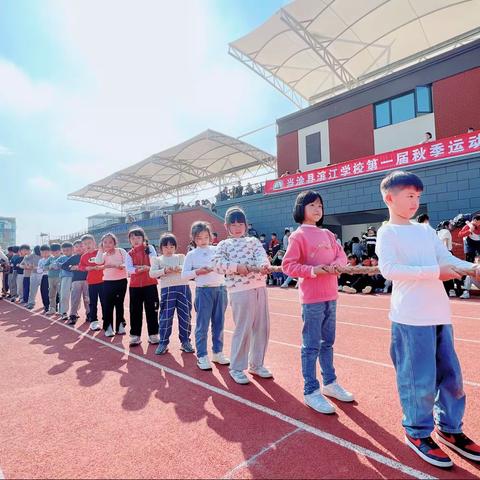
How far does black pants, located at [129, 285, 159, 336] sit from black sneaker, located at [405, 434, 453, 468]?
409 cm

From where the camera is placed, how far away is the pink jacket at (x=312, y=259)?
10.1 ft

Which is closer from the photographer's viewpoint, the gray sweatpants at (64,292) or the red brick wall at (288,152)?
the gray sweatpants at (64,292)

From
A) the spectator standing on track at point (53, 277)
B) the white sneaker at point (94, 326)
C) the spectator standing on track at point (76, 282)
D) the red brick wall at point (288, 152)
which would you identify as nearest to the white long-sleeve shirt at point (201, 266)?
the white sneaker at point (94, 326)

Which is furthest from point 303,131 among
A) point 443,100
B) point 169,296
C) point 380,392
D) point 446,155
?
point 380,392

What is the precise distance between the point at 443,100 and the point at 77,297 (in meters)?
16.9

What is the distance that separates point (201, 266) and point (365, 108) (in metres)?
17.2

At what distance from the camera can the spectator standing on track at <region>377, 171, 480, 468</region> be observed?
2271 mm

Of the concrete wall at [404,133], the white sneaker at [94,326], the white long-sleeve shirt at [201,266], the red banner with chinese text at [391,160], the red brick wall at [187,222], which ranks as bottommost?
the white sneaker at [94,326]

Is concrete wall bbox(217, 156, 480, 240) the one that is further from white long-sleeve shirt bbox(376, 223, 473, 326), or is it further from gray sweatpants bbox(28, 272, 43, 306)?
white long-sleeve shirt bbox(376, 223, 473, 326)

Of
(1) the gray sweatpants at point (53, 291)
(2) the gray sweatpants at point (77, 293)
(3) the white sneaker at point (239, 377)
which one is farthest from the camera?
(1) the gray sweatpants at point (53, 291)

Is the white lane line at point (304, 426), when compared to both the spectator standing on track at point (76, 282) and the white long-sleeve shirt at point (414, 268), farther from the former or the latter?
the spectator standing on track at point (76, 282)

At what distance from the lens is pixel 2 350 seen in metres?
5.69

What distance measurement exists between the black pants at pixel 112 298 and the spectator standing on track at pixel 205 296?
8.04 ft

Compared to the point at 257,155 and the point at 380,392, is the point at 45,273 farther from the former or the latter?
the point at 257,155
